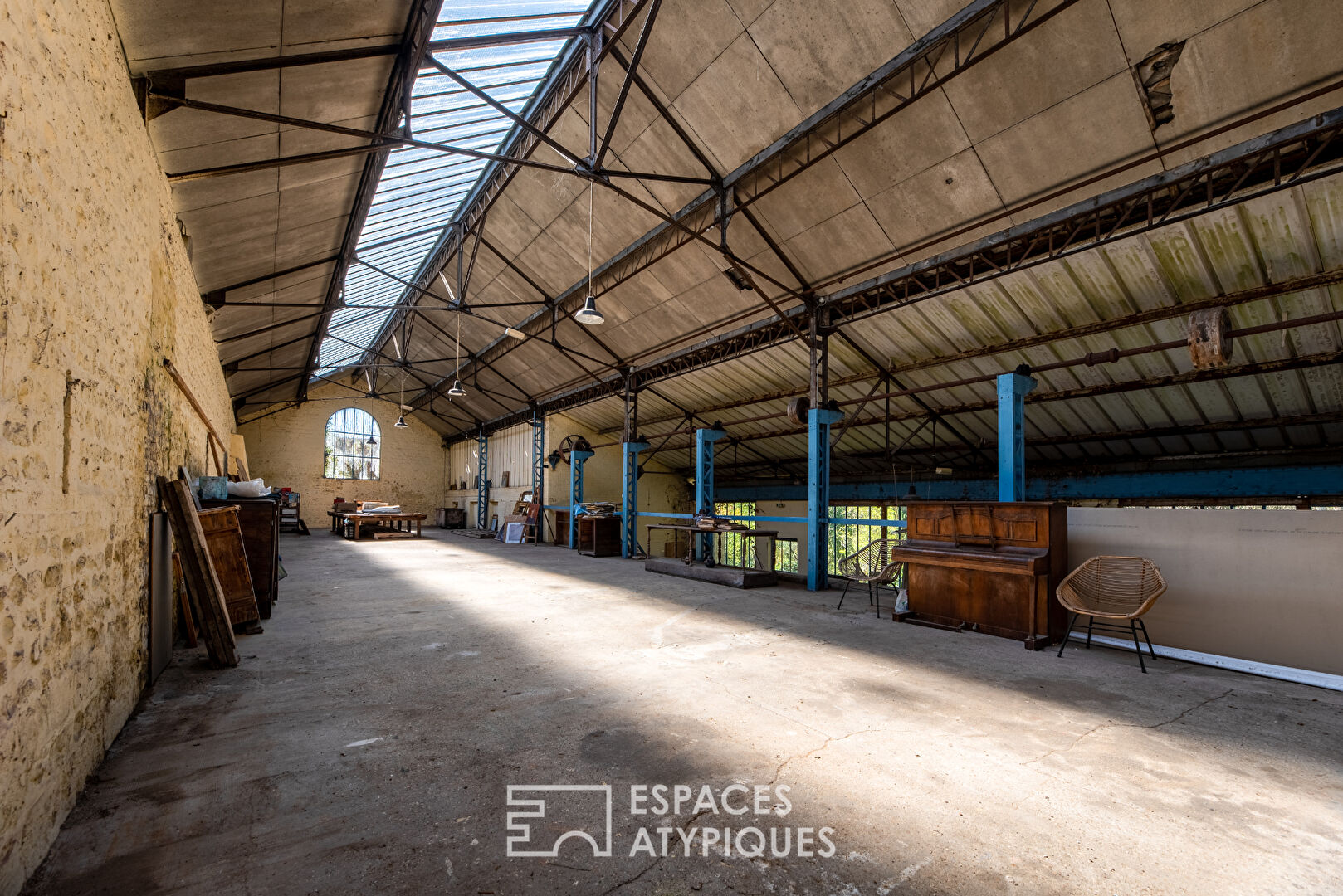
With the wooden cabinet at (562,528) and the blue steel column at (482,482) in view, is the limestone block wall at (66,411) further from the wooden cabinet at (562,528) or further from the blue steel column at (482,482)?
the blue steel column at (482,482)

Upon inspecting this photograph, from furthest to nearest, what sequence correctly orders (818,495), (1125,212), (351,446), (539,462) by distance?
1. (351,446)
2. (539,462)
3. (818,495)
4. (1125,212)

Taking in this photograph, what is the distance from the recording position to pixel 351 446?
23.8 m

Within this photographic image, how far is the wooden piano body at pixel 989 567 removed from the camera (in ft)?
17.3

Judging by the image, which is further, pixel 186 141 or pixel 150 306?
pixel 186 141

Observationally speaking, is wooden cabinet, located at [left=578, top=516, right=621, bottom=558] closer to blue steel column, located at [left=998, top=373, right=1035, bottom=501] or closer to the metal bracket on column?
the metal bracket on column

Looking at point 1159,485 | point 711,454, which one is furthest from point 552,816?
point 1159,485

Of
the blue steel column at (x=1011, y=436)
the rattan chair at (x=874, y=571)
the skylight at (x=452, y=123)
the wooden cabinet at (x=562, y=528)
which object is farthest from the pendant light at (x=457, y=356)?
the blue steel column at (x=1011, y=436)

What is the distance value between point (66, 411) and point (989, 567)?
6465 millimetres

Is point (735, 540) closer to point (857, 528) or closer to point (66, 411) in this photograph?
point (857, 528)

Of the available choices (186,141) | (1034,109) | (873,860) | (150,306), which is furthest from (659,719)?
(1034,109)

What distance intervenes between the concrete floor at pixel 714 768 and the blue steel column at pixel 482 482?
57.9ft

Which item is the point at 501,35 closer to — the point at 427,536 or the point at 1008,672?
the point at 1008,672

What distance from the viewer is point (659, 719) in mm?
3273

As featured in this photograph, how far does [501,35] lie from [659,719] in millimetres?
6974
